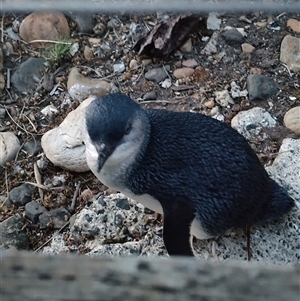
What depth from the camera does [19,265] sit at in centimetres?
65

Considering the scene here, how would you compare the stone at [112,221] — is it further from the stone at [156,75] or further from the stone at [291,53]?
the stone at [291,53]

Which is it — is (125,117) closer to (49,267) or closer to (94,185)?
(94,185)

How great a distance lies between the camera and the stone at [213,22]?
8.43ft

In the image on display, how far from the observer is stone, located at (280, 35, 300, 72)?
2414mm

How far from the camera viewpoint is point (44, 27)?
2.59m

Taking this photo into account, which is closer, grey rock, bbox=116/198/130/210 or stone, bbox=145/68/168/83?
grey rock, bbox=116/198/130/210

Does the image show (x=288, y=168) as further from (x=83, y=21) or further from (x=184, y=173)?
(x=83, y=21)

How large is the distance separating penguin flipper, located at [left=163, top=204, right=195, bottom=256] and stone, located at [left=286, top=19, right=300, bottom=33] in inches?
50.1

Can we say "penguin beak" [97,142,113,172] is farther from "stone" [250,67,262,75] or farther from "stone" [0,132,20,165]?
"stone" [250,67,262,75]

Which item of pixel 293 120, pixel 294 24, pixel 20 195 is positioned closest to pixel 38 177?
pixel 20 195

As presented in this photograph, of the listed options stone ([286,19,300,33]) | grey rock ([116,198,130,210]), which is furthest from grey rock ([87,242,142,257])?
stone ([286,19,300,33])

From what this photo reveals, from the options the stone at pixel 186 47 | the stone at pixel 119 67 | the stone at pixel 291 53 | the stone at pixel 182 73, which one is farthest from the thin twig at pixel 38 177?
the stone at pixel 291 53

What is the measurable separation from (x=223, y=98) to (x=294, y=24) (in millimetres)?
527

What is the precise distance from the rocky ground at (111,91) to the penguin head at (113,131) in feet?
1.19
